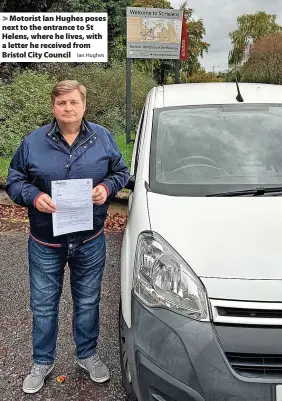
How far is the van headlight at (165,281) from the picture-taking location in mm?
2074

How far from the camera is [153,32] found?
10.0 m

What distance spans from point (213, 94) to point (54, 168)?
1.72m

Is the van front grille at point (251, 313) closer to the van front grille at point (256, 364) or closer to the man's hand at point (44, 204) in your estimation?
the van front grille at point (256, 364)

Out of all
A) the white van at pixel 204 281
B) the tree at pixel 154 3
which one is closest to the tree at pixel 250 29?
the tree at pixel 154 3

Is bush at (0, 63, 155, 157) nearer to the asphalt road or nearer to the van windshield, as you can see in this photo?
the asphalt road

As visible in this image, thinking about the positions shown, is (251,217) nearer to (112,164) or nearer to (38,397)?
(112,164)

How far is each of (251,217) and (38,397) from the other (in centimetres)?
159

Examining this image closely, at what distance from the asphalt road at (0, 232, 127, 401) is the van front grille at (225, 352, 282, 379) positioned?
1.06m

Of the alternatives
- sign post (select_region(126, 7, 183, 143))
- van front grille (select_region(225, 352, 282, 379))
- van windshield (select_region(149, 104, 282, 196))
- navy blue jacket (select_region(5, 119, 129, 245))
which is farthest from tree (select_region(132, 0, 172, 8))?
van front grille (select_region(225, 352, 282, 379))

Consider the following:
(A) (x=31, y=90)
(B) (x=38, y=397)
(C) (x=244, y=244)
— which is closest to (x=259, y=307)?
(C) (x=244, y=244)

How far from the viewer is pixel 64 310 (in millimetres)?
3873

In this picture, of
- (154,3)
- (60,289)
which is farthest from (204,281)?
(154,3)

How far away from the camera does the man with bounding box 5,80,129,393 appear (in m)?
2.52
